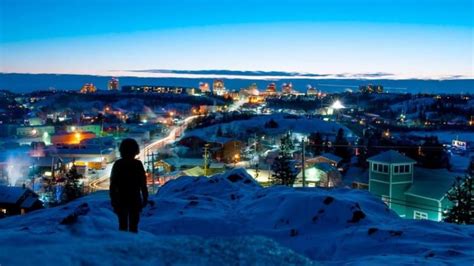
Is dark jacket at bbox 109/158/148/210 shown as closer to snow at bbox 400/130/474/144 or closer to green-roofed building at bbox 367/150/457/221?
green-roofed building at bbox 367/150/457/221

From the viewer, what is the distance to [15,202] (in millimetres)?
25875

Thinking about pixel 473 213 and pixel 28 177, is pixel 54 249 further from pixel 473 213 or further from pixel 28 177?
pixel 28 177

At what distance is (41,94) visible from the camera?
18462 cm

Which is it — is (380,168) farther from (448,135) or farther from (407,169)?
(448,135)

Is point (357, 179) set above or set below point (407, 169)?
below

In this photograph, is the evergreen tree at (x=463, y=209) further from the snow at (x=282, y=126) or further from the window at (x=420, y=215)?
the snow at (x=282, y=126)

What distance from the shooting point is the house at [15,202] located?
25953 millimetres

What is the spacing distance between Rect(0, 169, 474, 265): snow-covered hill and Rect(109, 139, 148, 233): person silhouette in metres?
0.40

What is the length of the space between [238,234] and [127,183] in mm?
3092

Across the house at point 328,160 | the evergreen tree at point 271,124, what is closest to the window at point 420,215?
the house at point 328,160

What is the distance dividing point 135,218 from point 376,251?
3751 mm

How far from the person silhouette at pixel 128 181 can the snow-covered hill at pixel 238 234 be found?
1.32 ft

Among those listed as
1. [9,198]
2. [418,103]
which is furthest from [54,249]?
[418,103]

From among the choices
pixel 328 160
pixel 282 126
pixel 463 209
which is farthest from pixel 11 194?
pixel 282 126
